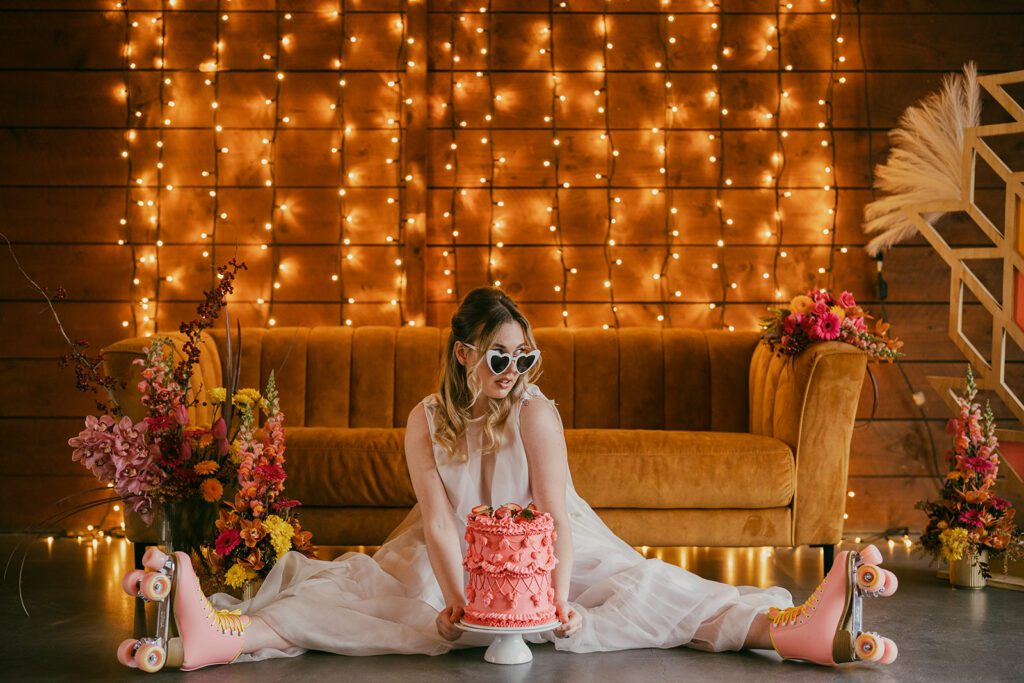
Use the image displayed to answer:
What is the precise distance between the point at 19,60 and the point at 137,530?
237 cm

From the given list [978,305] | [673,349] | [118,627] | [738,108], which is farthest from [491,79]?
[118,627]

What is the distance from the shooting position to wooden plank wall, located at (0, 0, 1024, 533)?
4020 mm

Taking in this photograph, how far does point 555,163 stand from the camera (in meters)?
4.07

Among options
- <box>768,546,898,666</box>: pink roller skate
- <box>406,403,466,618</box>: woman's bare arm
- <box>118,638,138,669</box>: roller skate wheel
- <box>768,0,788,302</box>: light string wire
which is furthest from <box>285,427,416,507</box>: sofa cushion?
<box>768,0,788,302</box>: light string wire

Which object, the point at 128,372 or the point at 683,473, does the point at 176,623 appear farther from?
the point at 683,473

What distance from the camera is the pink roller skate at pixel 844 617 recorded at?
191 centimetres

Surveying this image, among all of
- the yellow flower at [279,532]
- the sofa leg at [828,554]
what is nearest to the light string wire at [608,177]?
the sofa leg at [828,554]

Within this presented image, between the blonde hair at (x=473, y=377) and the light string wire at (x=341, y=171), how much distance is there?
194 cm

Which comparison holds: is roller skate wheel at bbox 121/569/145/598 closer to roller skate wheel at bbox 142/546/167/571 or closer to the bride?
roller skate wheel at bbox 142/546/167/571

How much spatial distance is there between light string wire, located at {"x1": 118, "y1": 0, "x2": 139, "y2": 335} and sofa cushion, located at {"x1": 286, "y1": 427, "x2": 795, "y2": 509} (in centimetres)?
150

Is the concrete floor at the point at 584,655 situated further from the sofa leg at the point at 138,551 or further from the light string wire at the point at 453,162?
the light string wire at the point at 453,162

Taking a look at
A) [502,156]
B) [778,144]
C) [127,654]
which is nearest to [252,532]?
[127,654]

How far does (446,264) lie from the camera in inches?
161

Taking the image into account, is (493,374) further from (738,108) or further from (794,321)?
(738,108)
